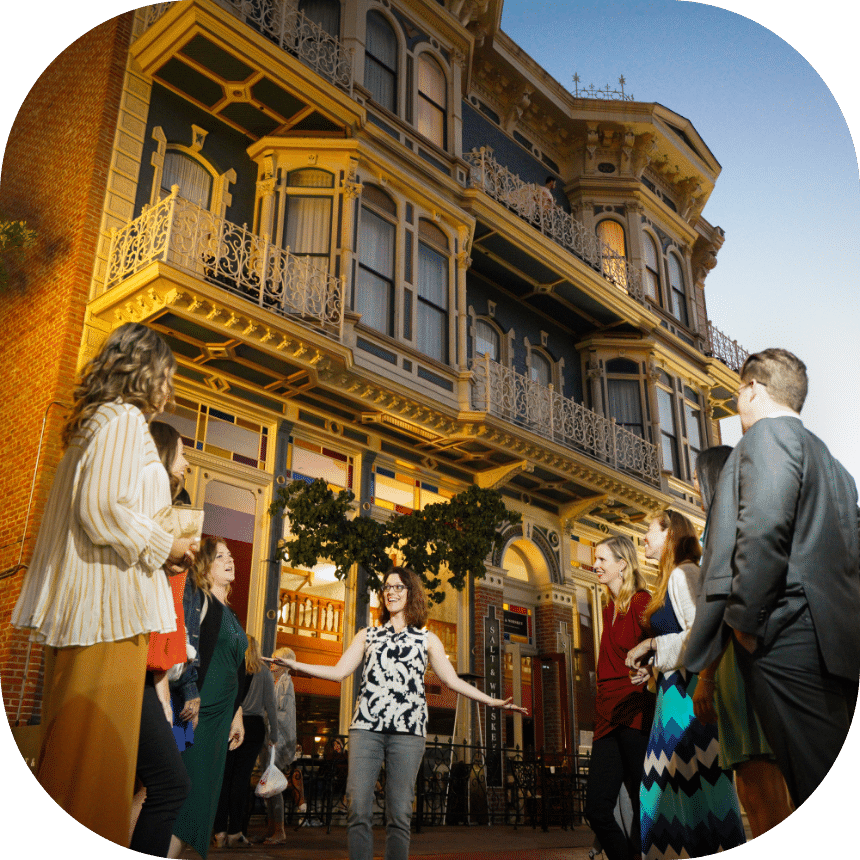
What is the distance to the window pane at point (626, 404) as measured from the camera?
55.4 ft

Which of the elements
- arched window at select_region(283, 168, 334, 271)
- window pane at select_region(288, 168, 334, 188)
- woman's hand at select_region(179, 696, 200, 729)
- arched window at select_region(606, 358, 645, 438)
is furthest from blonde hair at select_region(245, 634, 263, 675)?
arched window at select_region(606, 358, 645, 438)

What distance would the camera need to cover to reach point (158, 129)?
33.2 ft

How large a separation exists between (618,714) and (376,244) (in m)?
8.63

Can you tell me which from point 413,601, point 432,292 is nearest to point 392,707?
point 413,601

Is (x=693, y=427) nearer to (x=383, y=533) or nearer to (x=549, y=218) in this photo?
(x=549, y=218)

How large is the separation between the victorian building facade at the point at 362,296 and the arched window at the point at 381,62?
0.05m

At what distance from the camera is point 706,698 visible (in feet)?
9.61

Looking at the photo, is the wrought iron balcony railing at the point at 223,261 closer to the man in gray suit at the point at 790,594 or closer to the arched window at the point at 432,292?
the arched window at the point at 432,292

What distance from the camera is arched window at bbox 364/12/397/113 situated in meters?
12.5

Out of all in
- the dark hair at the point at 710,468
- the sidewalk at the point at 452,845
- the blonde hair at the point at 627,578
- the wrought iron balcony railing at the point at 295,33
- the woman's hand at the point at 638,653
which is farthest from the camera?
the wrought iron balcony railing at the point at 295,33

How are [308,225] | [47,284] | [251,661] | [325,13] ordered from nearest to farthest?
[251,661] → [47,284] → [308,225] → [325,13]

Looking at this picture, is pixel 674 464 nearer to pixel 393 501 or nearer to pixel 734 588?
pixel 393 501

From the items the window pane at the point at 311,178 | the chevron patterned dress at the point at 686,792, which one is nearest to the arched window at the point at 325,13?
the window pane at the point at 311,178

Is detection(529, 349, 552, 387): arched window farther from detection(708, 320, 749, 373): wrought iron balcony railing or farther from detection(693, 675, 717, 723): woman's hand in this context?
detection(693, 675, 717, 723): woman's hand
